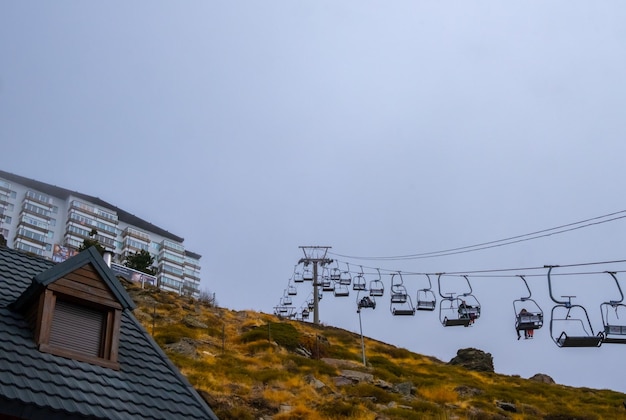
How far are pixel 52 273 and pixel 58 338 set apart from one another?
104cm

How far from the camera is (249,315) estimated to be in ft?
174

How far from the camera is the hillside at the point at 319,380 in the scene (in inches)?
1048

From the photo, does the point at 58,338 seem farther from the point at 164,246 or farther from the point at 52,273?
the point at 164,246

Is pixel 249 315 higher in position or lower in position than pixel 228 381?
higher

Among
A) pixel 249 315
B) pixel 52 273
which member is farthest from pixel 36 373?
pixel 249 315

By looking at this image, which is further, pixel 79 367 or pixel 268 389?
pixel 268 389

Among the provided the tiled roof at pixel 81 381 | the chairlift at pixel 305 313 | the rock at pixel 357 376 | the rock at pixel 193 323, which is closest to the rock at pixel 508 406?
the rock at pixel 357 376

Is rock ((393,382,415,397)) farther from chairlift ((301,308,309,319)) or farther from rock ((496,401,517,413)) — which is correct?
chairlift ((301,308,309,319))

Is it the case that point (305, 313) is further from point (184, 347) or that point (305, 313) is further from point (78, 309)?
point (78, 309)

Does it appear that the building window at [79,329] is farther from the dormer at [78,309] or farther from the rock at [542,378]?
the rock at [542,378]

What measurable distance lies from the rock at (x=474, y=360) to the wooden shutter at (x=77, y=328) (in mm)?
43321

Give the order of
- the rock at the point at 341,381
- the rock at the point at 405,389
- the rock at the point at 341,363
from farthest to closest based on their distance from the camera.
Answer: the rock at the point at 341,363 → the rock at the point at 341,381 → the rock at the point at 405,389

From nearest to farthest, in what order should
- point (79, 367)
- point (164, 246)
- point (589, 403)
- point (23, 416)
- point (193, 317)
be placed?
point (23, 416)
point (79, 367)
point (589, 403)
point (193, 317)
point (164, 246)

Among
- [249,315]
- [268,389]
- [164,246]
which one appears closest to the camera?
[268,389]
